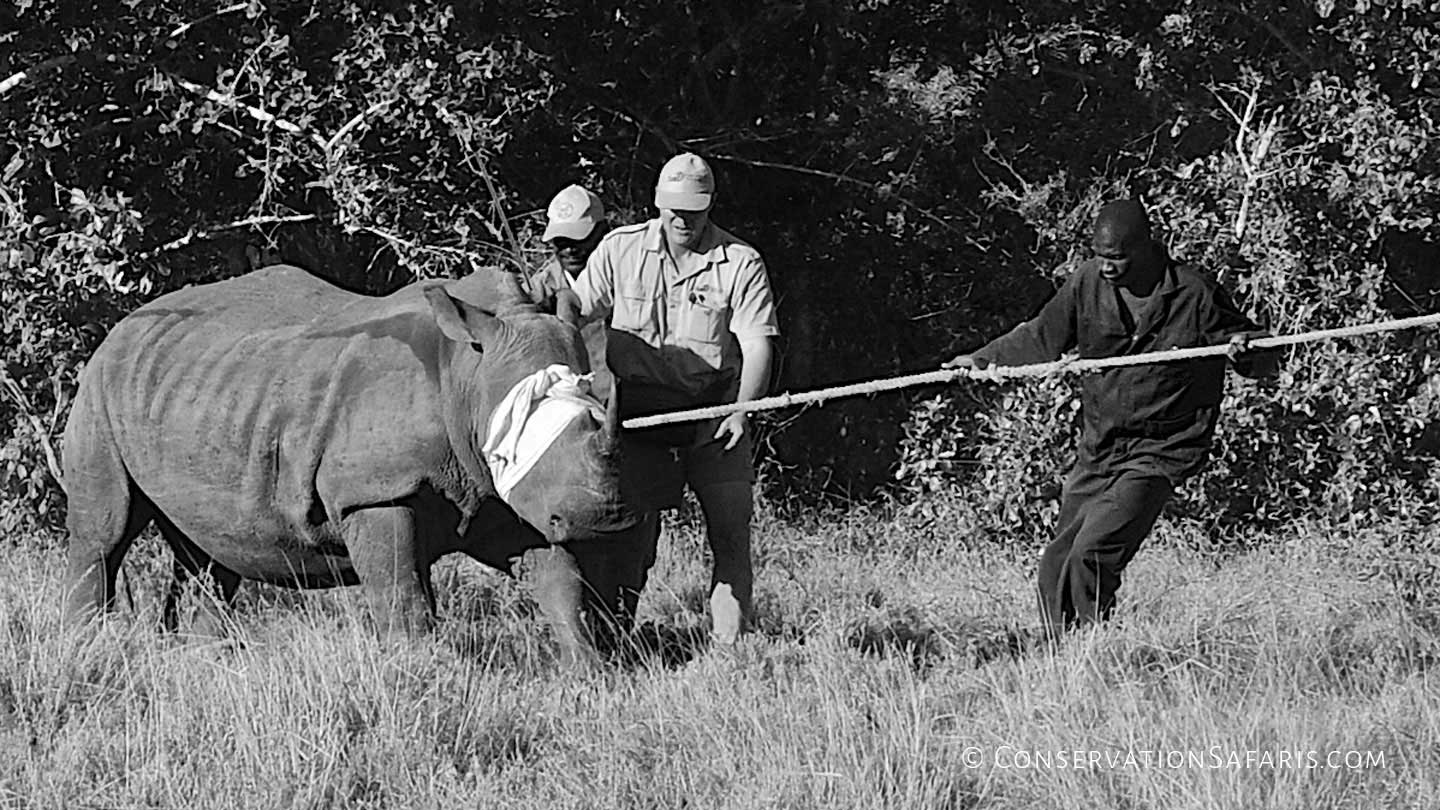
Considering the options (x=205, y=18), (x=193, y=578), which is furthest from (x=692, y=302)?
(x=205, y=18)

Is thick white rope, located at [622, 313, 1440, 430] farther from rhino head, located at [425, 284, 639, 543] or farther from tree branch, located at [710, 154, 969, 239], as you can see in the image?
tree branch, located at [710, 154, 969, 239]

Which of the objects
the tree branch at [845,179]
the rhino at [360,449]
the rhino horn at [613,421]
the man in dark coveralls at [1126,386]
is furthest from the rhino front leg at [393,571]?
the tree branch at [845,179]

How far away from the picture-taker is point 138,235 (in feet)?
31.4

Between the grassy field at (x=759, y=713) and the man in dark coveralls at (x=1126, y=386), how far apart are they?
253 millimetres

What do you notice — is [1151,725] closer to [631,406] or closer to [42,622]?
[631,406]

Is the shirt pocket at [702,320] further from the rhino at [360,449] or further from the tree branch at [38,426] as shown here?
the tree branch at [38,426]

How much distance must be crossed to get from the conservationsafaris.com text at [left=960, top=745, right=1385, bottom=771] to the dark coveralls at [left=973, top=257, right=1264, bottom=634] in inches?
59.5

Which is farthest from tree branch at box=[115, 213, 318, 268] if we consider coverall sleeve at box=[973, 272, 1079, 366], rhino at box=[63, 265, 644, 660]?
coverall sleeve at box=[973, 272, 1079, 366]

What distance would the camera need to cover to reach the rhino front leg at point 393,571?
6855mm

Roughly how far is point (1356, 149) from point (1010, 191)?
2.19 m

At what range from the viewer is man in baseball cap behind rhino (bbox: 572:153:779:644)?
734cm

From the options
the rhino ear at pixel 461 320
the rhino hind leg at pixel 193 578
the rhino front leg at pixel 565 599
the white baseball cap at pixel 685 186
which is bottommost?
the rhino hind leg at pixel 193 578

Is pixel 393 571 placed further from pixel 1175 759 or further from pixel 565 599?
pixel 1175 759

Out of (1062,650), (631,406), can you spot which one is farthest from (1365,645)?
(631,406)
